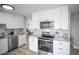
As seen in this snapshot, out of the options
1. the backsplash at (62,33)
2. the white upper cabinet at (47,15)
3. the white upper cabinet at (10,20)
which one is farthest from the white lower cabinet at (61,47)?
the white upper cabinet at (10,20)

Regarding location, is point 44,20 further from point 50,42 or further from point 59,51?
point 59,51

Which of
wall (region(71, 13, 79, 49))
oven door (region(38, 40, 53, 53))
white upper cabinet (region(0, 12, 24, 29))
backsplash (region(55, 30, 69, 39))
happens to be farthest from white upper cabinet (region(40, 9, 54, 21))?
wall (region(71, 13, 79, 49))

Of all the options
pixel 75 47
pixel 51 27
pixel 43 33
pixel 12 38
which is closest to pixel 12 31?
pixel 12 38

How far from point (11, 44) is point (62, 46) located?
2.87 m

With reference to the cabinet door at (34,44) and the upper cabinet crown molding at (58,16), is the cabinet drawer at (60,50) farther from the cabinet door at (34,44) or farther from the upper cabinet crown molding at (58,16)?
the cabinet door at (34,44)

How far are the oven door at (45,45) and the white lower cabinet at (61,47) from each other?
0.67 feet

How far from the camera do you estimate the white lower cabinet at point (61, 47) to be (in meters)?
2.51

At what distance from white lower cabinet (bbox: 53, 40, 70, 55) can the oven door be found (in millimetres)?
205

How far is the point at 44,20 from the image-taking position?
347 cm

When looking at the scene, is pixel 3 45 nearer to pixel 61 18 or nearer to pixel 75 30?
pixel 61 18

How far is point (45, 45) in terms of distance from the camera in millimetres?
3111

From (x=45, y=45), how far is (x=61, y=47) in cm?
79

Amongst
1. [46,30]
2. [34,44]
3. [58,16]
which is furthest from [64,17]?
[34,44]
